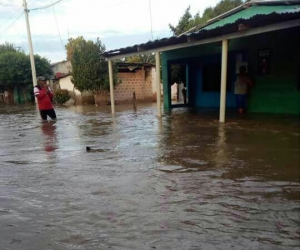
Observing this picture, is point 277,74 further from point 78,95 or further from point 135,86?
point 78,95

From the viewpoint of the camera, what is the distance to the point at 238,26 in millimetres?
7684

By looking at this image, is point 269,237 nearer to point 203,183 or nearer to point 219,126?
point 203,183

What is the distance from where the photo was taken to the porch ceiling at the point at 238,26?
6.89 m

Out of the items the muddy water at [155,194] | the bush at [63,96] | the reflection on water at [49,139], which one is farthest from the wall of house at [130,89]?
the muddy water at [155,194]

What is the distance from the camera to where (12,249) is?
2.65 meters

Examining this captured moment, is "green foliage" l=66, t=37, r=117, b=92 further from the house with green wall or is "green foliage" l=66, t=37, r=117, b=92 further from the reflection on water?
the reflection on water

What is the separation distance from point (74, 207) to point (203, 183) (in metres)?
1.62

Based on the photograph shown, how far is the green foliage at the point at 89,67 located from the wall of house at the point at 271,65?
9.28 m

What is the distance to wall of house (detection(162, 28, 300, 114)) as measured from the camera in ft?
32.8

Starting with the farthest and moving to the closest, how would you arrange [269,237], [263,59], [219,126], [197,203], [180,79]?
[180,79] < [263,59] < [219,126] < [197,203] < [269,237]

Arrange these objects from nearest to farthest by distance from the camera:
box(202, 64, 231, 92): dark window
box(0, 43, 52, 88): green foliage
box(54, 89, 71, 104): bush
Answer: box(202, 64, 231, 92): dark window, box(54, 89, 71, 104): bush, box(0, 43, 52, 88): green foliage

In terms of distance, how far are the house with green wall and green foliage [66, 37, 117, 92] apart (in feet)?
26.8

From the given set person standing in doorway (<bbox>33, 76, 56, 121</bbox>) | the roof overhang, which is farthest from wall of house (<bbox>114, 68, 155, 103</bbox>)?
person standing in doorway (<bbox>33, 76, 56, 121</bbox>)

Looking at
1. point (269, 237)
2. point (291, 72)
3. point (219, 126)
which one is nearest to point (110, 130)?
point (219, 126)
